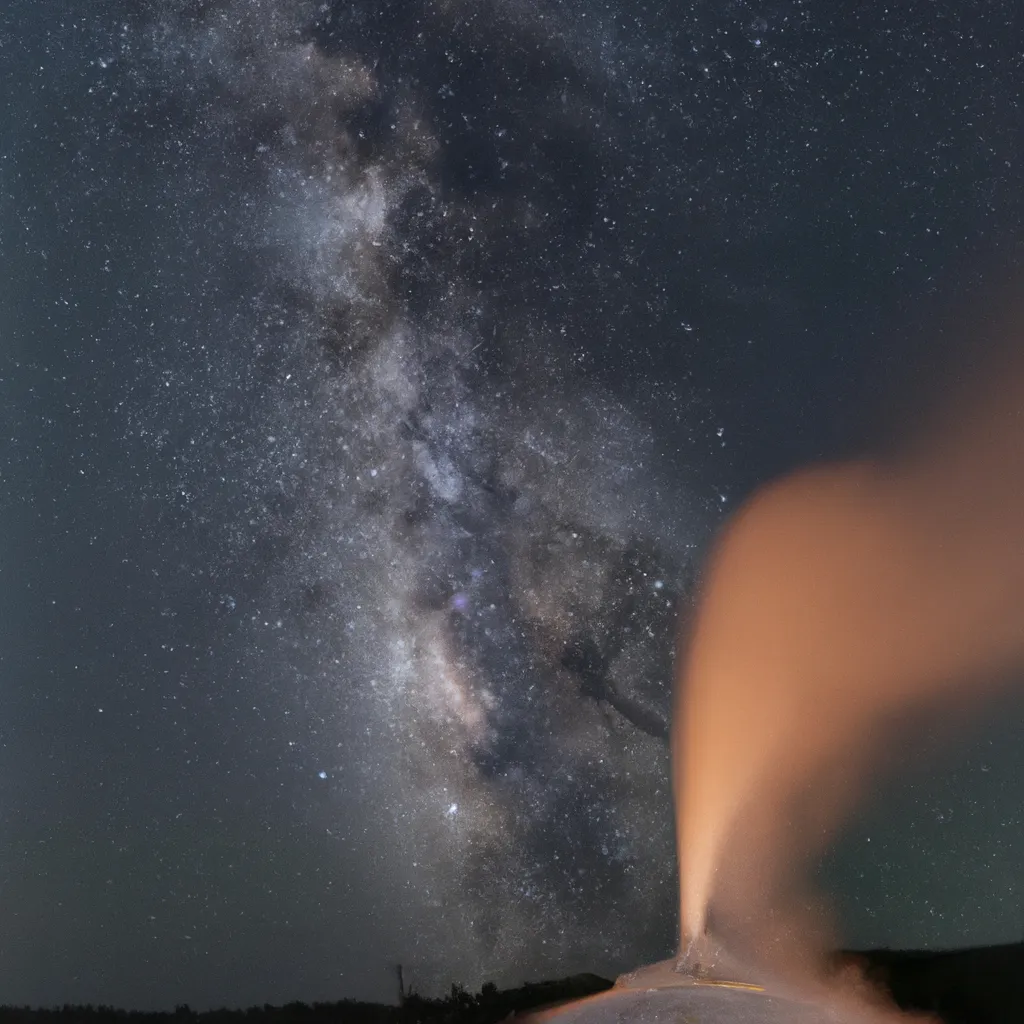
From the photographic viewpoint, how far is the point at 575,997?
35.5ft

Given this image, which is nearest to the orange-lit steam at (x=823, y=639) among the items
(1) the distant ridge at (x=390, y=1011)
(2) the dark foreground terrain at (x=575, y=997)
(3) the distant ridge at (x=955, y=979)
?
(3) the distant ridge at (x=955, y=979)

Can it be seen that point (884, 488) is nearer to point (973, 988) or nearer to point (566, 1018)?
point (973, 988)

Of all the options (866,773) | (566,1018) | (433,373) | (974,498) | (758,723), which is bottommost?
(566,1018)

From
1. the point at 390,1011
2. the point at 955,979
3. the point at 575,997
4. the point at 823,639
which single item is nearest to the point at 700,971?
the point at 575,997

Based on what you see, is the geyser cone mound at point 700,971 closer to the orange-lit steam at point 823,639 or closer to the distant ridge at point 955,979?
the orange-lit steam at point 823,639

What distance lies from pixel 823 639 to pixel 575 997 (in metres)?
5.27

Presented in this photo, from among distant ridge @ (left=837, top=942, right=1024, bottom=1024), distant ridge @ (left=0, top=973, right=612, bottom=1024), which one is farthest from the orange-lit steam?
distant ridge @ (left=0, top=973, right=612, bottom=1024)

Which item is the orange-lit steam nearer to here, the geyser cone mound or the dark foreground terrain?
the geyser cone mound

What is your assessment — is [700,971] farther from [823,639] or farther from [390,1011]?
[823,639]

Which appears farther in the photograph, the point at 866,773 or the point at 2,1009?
the point at 2,1009

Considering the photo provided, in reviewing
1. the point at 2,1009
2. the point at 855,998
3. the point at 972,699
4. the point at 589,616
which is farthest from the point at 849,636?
the point at 2,1009

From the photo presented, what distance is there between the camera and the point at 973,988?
10.5m

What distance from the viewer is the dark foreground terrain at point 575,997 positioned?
34.2 ft

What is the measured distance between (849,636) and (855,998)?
4.23 metres
